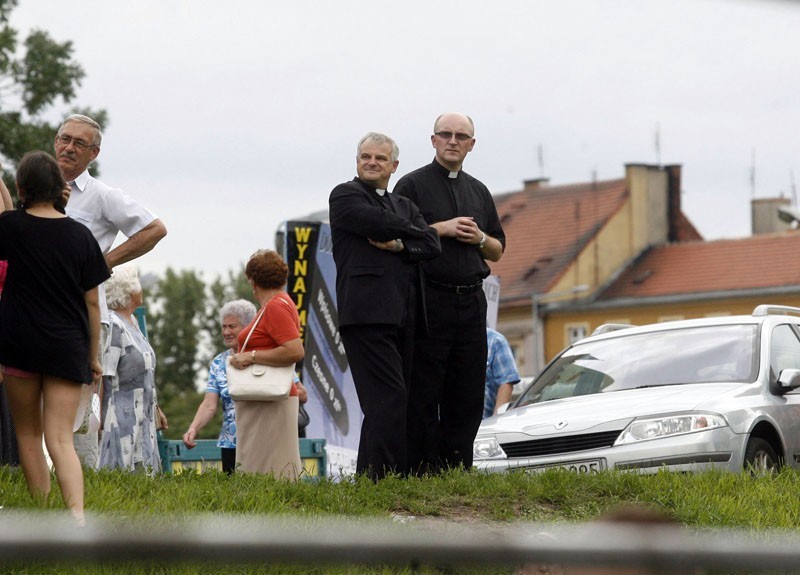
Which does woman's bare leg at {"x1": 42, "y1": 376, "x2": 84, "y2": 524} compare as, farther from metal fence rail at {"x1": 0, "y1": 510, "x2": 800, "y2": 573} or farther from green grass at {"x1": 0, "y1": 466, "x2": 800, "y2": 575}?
metal fence rail at {"x1": 0, "y1": 510, "x2": 800, "y2": 573}

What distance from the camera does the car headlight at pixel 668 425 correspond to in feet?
28.1

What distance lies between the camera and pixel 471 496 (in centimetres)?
699

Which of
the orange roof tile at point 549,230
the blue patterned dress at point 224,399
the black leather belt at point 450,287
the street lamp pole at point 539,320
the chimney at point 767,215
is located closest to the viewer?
the black leather belt at point 450,287

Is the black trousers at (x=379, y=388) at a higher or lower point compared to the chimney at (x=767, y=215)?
lower

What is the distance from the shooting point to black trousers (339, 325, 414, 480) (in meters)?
7.28

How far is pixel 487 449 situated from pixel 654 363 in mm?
1339

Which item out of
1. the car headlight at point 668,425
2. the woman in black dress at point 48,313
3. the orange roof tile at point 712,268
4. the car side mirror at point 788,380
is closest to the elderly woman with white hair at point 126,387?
the woman in black dress at point 48,313

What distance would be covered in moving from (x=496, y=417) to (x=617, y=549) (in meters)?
8.83

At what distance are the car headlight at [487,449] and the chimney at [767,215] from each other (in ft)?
230

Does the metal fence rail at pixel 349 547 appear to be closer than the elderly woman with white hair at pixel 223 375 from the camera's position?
Yes

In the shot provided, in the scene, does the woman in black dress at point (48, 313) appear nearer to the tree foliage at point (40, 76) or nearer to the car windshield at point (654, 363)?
the car windshield at point (654, 363)

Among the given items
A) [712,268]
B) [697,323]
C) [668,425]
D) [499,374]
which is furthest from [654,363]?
[712,268]

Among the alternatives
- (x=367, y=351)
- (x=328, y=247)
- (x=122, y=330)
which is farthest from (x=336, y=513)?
(x=328, y=247)

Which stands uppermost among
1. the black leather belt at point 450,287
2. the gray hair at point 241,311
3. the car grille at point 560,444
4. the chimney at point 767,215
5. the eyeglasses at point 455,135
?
the chimney at point 767,215
